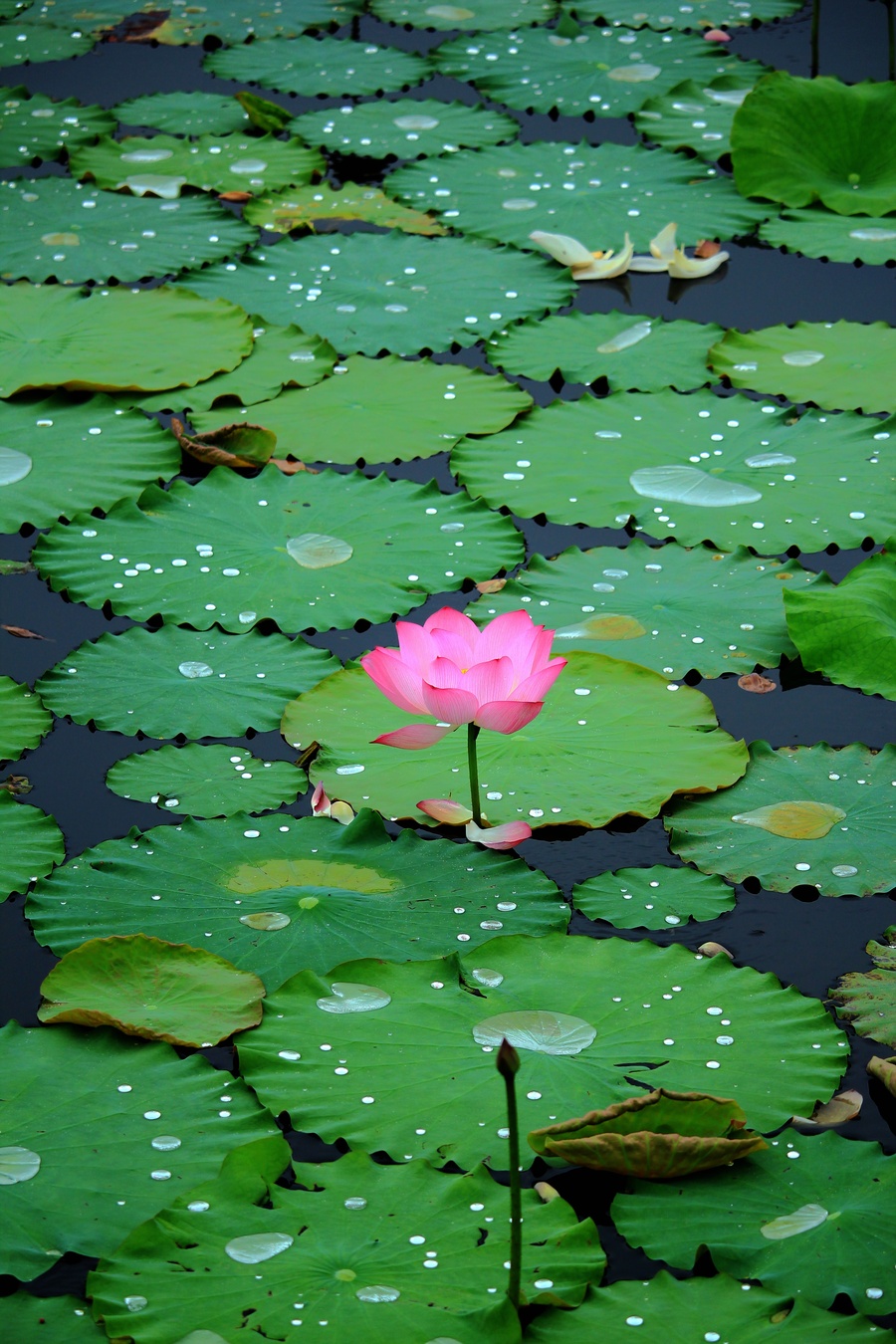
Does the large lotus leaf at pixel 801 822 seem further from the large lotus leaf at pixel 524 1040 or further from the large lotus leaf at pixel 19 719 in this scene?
the large lotus leaf at pixel 19 719

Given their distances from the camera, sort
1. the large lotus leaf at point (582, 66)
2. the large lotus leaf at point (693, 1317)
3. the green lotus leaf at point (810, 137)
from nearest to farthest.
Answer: the large lotus leaf at point (693, 1317)
the green lotus leaf at point (810, 137)
the large lotus leaf at point (582, 66)

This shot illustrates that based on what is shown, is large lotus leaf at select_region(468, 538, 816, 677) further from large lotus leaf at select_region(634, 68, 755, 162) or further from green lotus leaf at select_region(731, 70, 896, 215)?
large lotus leaf at select_region(634, 68, 755, 162)

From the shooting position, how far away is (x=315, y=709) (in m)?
1.92

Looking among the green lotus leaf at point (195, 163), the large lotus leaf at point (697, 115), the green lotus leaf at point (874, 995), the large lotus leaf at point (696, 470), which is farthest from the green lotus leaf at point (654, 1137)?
the large lotus leaf at point (697, 115)

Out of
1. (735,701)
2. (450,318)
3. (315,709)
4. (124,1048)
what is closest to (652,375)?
(450,318)

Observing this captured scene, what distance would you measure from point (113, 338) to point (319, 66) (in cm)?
166

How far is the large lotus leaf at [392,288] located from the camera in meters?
2.86

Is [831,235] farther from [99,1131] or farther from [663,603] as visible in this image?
[99,1131]

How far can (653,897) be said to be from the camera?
64.6 inches

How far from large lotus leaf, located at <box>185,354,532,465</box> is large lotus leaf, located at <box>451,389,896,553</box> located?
2.6 inches

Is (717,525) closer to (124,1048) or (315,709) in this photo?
(315,709)

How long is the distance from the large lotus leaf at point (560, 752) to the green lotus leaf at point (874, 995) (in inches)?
12.0

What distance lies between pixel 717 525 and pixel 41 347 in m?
1.33

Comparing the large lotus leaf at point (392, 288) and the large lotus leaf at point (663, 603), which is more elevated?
the large lotus leaf at point (392, 288)
